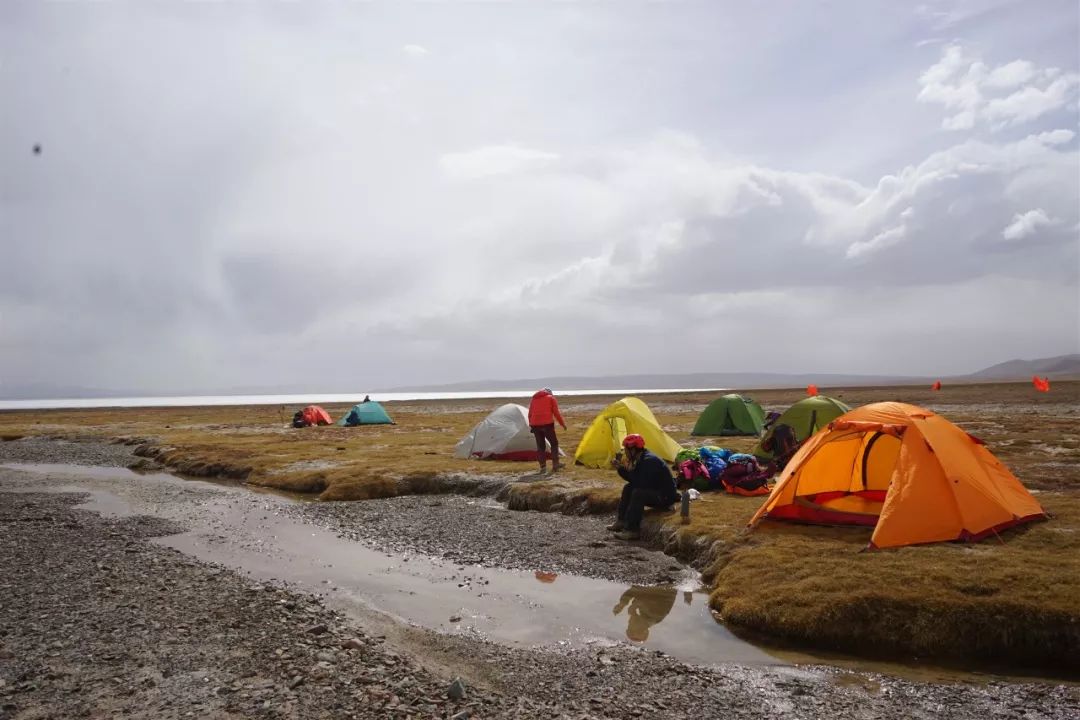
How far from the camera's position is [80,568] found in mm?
13906

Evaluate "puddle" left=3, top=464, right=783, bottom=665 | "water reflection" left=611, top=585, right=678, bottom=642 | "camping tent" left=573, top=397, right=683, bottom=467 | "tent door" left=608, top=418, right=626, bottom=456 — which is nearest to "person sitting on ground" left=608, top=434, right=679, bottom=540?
"puddle" left=3, top=464, right=783, bottom=665

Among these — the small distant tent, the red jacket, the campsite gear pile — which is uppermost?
the red jacket

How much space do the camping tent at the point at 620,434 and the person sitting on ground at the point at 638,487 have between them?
22.4 feet

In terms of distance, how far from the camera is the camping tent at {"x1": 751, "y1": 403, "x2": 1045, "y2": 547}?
1290cm

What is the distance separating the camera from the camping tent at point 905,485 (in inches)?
508

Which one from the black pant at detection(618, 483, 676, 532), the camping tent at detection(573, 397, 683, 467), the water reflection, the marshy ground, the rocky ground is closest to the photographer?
the rocky ground

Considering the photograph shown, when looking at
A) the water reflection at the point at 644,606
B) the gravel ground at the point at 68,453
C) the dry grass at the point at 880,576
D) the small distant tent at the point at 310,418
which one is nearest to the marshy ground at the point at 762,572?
the dry grass at the point at 880,576

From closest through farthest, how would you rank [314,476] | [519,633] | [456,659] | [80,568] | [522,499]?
[456,659] → [519,633] → [80,568] → [522,499] → [314,476]

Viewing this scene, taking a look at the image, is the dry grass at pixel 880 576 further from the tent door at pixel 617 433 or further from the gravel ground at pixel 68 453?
the gravel ground at pixel 68 453

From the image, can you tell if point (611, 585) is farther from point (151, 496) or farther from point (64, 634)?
point (151, 496)

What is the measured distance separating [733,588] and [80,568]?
43.5 ft

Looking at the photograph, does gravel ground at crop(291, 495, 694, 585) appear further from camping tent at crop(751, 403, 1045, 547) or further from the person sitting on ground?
camping tent at crop(751, 403, 1045, 547)

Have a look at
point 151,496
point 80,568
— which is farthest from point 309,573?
point 151,496

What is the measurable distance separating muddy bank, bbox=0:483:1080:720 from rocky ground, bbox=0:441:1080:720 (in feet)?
0.08
